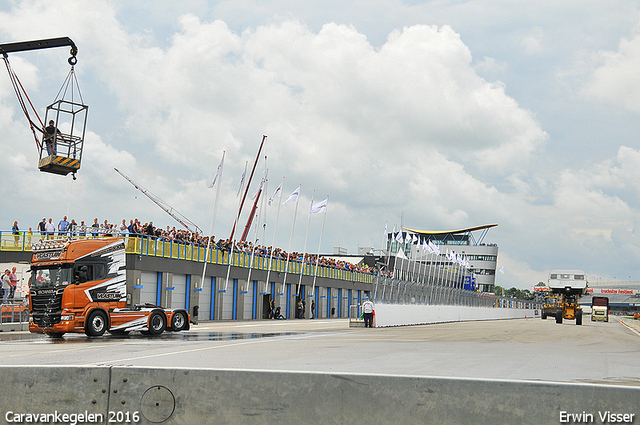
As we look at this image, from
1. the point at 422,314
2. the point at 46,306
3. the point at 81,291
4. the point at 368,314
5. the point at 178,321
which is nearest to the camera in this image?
the point at 81,291

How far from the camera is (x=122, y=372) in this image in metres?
6.16

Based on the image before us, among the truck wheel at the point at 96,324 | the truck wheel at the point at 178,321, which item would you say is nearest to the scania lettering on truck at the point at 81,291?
the truck wheel at the point at 96,324

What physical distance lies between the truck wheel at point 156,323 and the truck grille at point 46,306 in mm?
3161

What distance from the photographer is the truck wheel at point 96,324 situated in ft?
70.9

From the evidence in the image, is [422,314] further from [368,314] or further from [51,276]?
[51,276]

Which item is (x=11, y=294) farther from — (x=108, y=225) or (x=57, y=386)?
(x=57, y=386)

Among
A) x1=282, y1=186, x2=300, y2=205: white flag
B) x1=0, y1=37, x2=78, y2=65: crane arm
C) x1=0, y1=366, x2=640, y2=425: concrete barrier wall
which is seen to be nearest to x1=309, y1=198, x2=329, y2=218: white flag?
x1=282, y1=186, x2=300, y2=205: white flag

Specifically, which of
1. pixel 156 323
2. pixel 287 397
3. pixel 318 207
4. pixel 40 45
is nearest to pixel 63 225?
pixel 40 45

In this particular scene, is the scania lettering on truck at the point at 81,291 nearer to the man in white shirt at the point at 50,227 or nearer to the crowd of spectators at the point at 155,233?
the crowd of spectators at the point at 155,233

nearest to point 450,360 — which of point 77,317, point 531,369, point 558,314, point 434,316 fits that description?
point 531,369

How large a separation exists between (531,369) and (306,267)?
47.6m

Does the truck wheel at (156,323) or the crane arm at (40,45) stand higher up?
the crane arm at (40,45)

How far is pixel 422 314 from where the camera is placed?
42844mm

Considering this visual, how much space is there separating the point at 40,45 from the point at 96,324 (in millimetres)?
12686
